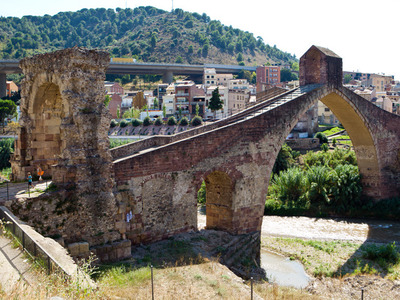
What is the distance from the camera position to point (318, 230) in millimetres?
22438

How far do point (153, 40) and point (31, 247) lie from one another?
136876 millimetres

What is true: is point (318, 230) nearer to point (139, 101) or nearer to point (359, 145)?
point (359, 145)

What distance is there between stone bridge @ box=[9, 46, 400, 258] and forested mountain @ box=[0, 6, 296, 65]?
358ft

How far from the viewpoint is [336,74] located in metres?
22.2

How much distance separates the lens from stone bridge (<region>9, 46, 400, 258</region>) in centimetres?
1291

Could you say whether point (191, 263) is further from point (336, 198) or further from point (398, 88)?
point (398, 88)

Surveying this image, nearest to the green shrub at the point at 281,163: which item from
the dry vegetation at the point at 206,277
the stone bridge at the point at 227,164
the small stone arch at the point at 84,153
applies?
the stone bridge at the point at 227,164

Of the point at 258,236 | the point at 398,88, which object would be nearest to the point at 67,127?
the point at 258,236

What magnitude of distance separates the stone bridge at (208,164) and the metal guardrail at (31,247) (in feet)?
8.05

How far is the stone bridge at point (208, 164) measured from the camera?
12.9 m

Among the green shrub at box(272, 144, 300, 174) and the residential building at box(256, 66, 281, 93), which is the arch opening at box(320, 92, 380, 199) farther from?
the residential building at box(256, 66, 281, 93)

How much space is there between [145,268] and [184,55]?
12950 cm


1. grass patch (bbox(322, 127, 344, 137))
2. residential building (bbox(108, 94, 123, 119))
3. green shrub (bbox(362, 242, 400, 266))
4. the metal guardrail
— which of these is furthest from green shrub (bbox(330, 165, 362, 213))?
residential building (bbox(108, 94, 123, 119))

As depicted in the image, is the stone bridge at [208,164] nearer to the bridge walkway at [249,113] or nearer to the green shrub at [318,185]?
the bridge walkway at [249,113]
